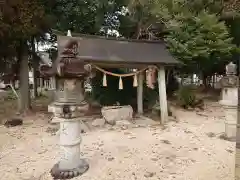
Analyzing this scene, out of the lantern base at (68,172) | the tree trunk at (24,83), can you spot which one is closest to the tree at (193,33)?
the lantern base at (68,172)

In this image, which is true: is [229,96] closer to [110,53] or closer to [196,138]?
[196,138]

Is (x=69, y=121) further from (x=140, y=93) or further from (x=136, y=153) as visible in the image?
(x=140, y=93)

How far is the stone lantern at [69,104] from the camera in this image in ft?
16.6

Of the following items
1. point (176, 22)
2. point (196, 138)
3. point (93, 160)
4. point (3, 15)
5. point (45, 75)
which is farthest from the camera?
point (176, 22)

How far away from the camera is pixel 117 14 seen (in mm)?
15141

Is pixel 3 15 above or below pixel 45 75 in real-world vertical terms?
above

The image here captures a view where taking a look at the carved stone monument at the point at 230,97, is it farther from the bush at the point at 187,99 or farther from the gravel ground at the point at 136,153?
the bush at the point at 187,99

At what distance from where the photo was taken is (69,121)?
5.34 meters

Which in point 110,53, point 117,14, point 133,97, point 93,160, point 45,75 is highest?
point 117,14

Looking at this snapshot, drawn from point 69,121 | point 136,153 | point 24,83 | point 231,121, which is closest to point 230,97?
point 231,121

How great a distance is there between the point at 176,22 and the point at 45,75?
7.87 meters

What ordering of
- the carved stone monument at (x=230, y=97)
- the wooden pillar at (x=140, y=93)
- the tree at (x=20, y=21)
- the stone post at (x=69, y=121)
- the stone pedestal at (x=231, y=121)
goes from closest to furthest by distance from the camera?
the stone post at (x=69, y=121)
the carved stone monument at (x=230, y=97)
the stone pedestal at (x=231, y=121)
the tree at (x=20, y=21)
the wooden pillar at (x=140, y=93)

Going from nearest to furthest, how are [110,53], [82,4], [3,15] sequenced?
1. [110,53]
2. [3,15]
3. [82,4]

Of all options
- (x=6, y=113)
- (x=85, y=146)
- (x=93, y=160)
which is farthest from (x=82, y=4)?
(x=93, y=160)
